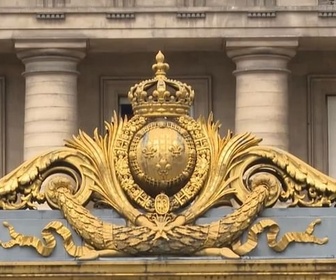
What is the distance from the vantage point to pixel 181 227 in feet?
68.8

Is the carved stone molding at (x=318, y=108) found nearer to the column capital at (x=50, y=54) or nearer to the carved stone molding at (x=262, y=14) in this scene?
the carved stone molding at (x=262, y=14)

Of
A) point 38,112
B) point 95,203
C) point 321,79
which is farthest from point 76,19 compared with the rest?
point 95,203

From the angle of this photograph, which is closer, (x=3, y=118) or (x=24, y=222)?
(x=24, y=222)

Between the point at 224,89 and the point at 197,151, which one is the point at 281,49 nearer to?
the point at 224,89

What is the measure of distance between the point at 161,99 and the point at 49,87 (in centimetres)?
4053

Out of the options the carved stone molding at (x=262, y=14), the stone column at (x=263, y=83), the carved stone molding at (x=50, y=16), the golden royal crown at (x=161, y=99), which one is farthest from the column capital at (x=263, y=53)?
the golden royal crown at (x=161, y=99)

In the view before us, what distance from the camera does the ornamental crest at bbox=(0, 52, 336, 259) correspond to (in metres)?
20.9

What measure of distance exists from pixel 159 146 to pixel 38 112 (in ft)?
134

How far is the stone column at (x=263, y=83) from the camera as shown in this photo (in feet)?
201

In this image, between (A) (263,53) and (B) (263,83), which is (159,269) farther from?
(B) (263,83)

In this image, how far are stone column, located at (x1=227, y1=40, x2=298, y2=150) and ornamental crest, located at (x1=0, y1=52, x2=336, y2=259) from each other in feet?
131

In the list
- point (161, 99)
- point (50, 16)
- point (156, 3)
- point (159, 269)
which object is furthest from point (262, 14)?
point (159, 269)

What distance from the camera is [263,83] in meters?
61.7

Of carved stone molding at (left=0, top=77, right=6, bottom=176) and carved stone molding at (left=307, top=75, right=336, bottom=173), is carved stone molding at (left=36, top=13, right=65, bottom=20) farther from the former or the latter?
carved stone molding at (left=307, top=75, right=336, bottom=173)
